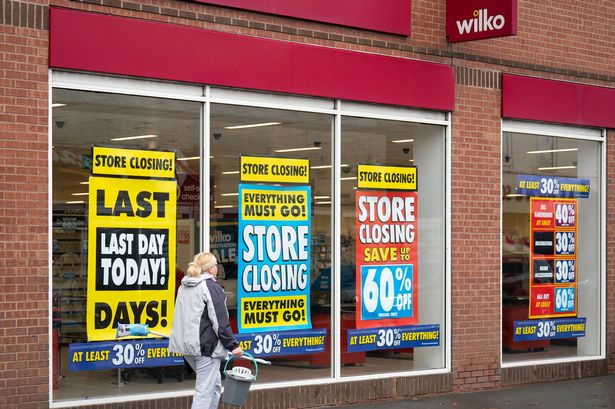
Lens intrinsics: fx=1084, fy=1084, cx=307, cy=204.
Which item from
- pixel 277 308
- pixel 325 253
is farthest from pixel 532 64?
pixel 277 308

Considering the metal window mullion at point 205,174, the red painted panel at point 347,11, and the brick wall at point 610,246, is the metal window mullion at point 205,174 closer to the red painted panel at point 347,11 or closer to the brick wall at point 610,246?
the red painted panel at point 347,11

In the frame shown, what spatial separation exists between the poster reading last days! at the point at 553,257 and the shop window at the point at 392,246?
1876mm

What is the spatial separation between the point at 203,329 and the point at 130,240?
5.82ft

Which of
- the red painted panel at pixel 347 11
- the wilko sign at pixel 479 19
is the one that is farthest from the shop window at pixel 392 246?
the wilko sign at pixel 479 19

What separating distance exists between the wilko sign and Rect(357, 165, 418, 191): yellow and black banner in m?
1.74

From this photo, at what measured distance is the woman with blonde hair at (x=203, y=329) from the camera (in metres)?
9.05

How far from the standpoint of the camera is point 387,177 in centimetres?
1289

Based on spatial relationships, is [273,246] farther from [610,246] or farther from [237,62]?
[610,246]

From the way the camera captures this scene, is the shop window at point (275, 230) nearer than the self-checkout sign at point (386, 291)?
Yes

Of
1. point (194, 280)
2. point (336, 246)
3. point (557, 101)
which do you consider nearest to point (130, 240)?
point (194, 280)

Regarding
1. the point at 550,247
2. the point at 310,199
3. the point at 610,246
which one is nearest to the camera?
the point at 310,199

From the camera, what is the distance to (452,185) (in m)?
13.3

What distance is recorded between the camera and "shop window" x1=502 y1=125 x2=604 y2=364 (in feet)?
46.7

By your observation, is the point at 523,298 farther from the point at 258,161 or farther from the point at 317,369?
the point at 258,161
